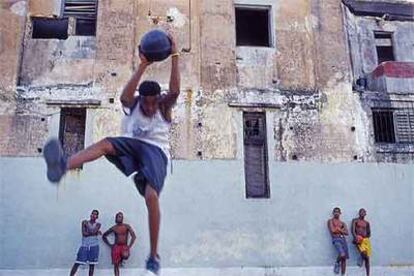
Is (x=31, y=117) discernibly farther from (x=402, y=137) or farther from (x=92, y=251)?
(x=402, y=137)

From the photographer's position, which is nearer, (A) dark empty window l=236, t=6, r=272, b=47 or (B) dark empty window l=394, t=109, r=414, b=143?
(B) dark empty window l=394, t=109, r=414, b=143

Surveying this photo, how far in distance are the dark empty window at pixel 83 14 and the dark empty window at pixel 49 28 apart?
0.95 feet

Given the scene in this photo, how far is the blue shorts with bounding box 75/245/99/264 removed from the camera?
12.4 metres

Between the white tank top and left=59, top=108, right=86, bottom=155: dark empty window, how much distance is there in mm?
9115

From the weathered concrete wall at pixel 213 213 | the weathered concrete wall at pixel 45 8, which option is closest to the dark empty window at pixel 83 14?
the weathered concrete wall at pixel 45 8

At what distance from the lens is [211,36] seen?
14.9 metres

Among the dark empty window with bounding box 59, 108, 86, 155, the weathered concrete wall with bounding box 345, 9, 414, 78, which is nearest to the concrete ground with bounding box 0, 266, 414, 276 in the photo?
the dark empty window with bounding box 59, 108, 86, 155

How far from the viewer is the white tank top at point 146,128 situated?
512 centimetres

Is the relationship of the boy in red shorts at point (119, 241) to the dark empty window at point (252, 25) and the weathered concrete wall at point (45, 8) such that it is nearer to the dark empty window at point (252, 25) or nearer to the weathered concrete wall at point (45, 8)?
the weathered concrete wall at point (45, 8)

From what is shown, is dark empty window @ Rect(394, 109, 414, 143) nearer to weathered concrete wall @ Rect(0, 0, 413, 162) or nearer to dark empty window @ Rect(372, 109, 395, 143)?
dark empty window @ Rect(372, 109, 395, 143)

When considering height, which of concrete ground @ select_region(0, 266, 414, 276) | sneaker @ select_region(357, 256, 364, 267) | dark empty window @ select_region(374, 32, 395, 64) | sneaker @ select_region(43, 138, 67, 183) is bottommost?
concrete ground @ select_region(0, 266, 414, 276)

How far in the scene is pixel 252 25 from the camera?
16109 mm

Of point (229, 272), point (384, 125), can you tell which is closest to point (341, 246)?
point (229, 272)

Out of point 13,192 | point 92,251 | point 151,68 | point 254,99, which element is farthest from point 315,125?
point 13,192
